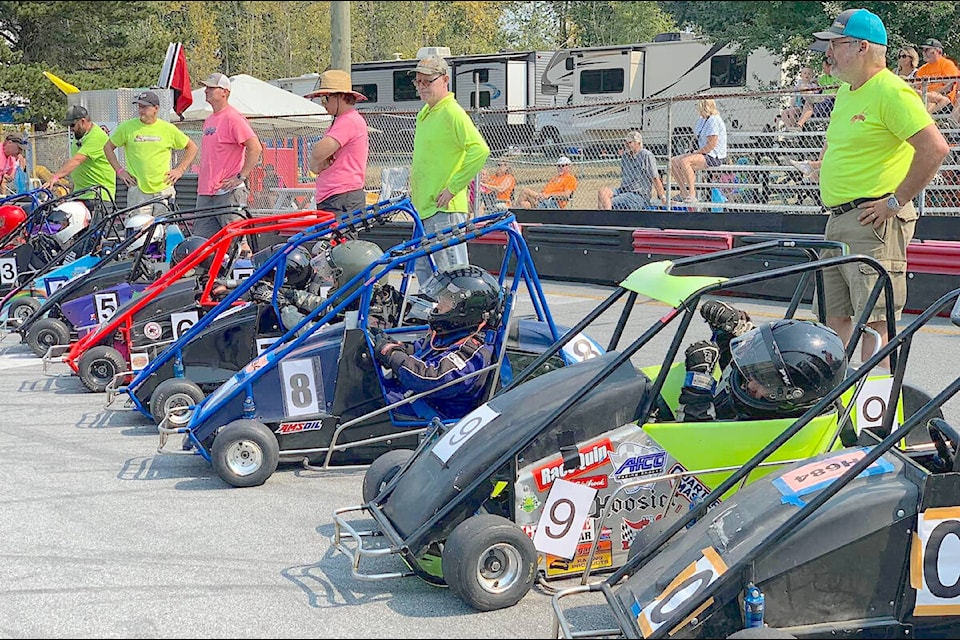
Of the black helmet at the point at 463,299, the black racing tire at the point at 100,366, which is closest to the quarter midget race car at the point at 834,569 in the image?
the black helmet at the point at 463,299

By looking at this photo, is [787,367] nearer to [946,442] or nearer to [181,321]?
[946,442]

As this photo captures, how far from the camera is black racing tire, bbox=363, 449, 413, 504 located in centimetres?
425

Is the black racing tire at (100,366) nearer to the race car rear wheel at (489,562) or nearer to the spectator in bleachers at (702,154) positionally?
the race car rear wheel at (489,562)

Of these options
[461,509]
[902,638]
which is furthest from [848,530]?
[461,509]

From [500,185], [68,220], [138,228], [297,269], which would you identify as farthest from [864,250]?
[500,185]

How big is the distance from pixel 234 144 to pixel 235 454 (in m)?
4.44

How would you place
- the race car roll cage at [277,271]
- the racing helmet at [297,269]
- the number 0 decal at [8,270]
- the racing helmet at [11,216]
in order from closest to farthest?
1. the race car roll cage at [277,271]
2. the racing helmet at [297,269]
3. the number 0 decal at [8,270]
4. the racing helmet at [11,216]

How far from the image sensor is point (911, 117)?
5.36 metres

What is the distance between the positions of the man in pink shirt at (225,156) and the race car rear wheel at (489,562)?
5.88 m

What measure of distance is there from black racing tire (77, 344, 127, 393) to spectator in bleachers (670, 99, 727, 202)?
26.3 ft

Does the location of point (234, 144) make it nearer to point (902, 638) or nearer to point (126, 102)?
point (902, 638)

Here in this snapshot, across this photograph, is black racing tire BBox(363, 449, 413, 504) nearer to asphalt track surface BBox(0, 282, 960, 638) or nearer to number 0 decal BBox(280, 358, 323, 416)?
asphalt track surface BBox(0, 282, 960, 638)

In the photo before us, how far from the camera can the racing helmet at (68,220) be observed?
995cm

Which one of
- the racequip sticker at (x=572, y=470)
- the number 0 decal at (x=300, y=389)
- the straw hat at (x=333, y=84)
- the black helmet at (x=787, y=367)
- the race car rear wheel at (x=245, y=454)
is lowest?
the race car rear wheel at (x=245, y=454)
